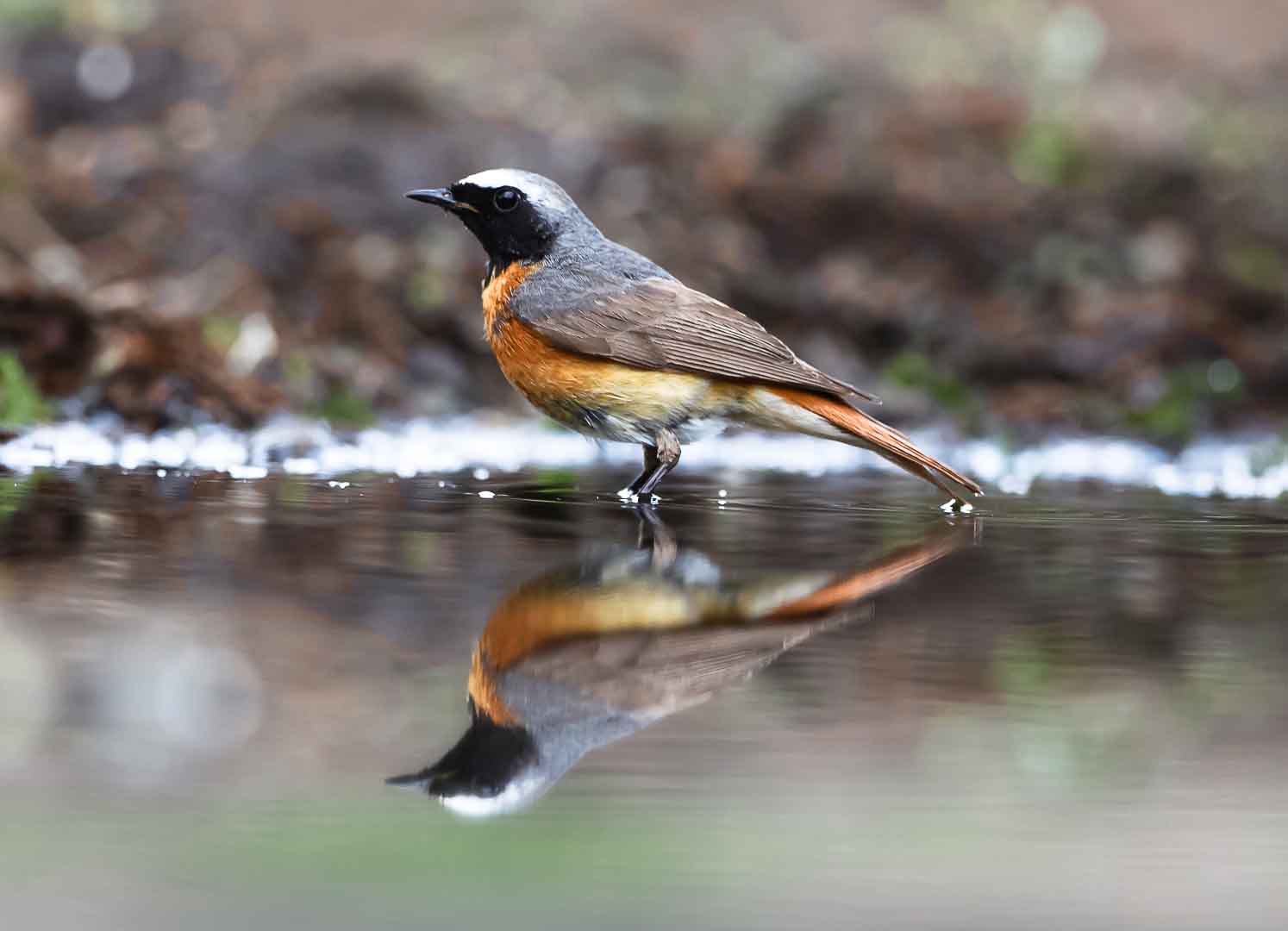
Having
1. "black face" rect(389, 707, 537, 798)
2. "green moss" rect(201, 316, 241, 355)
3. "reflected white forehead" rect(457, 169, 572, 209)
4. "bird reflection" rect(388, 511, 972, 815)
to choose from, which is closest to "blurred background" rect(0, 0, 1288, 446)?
"green moss" rect(201, 316, 241, 355)

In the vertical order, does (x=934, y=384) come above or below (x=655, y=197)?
below

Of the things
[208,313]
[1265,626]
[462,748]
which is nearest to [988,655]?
[1265,626]

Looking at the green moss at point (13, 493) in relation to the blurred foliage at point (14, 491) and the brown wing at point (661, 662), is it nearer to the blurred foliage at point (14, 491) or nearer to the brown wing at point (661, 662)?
the blurred foliage at point (14, 491)

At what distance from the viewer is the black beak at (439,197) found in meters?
7.43

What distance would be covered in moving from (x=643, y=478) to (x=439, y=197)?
4.59ft

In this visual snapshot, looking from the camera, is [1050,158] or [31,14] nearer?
[31,14]

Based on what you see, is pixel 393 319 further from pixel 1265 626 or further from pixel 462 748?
pixel 462 748

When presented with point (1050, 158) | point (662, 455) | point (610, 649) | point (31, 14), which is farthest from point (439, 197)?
point (1050, 158)

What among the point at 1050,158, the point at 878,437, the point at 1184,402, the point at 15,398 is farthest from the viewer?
the point at 1050,158

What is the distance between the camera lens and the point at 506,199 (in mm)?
7480

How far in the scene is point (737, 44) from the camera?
16156 millimetres

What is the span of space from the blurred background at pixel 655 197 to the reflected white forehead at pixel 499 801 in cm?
598

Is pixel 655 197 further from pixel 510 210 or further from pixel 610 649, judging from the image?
pixel 610 649

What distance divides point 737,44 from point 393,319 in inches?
238
